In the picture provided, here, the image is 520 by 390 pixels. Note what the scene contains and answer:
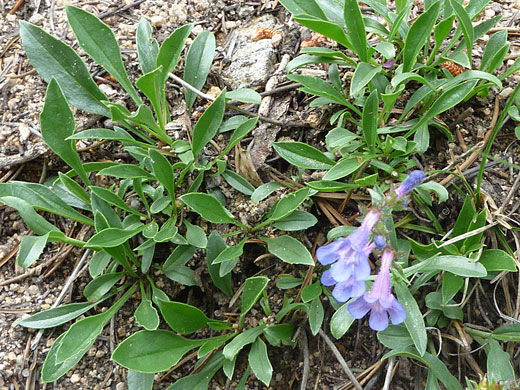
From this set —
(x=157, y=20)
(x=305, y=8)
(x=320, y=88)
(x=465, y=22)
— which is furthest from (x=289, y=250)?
(x=157, y=20)

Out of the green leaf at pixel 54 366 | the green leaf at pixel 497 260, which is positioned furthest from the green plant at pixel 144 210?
the green leaf at pixel 497 260

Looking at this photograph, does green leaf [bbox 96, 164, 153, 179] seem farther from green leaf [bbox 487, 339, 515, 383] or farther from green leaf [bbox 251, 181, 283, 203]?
green leaf [bbox 487, 339, 515, 383]

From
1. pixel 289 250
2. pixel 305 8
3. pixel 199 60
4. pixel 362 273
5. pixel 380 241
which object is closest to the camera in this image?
pixel 362 273

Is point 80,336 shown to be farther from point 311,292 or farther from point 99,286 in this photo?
point 311,292

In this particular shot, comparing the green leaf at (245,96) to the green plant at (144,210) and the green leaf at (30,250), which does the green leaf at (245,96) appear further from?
the green leaf at (30,250)

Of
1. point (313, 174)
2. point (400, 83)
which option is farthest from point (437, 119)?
point (313, 174)

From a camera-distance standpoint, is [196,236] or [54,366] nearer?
[54,366]

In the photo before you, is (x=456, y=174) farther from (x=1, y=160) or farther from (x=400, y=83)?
(x=1, y=160)
